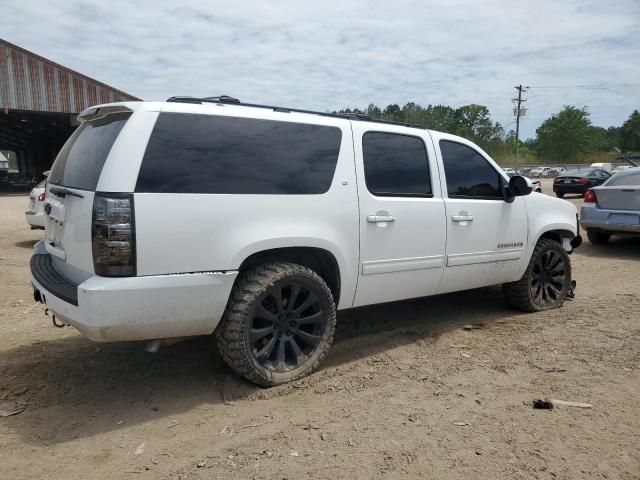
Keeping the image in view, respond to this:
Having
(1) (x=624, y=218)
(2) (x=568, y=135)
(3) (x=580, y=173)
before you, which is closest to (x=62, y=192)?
(1) (x=624, y=218)

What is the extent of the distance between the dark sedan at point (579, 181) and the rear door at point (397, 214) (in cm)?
2186

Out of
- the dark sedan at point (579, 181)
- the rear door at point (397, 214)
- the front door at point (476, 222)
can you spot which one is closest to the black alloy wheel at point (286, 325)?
the rear door at point (397, 214)

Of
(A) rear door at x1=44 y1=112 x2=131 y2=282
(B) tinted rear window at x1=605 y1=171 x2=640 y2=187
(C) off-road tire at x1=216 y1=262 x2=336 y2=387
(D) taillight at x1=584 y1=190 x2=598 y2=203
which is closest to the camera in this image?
(A) rear door at x1=44 y1=112 x2=131 y2=282

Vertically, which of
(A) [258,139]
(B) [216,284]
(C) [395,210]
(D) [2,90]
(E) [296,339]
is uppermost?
(D) [2,90]

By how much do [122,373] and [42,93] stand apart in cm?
2445

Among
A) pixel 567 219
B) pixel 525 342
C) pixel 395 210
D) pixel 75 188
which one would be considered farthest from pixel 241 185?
pixel 567 219

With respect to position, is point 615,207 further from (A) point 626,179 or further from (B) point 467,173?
(B) point 467,173

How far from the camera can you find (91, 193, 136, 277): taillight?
9.48ft

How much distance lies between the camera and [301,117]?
3783 millimetres

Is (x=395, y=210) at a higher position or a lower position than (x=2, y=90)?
lower

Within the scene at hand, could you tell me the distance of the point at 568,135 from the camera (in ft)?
292

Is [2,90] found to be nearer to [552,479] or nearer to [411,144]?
[411,144]

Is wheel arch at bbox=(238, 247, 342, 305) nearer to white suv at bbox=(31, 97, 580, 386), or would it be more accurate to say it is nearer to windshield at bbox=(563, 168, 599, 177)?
white suv at bbox=(31, 97, 580, 386)

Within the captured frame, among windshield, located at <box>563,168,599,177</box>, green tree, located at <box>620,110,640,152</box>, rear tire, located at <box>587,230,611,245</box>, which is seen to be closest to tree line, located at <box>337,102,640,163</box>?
green tree, located at <box>620,110,640,152</box>
